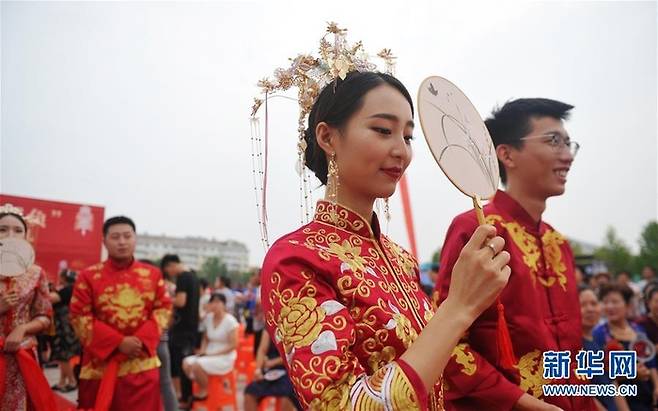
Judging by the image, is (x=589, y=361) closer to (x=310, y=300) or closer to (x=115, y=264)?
(x=310, y=300)

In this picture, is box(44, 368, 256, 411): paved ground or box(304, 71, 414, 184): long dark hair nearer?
box(304, 71, 414, 184): long dark hair

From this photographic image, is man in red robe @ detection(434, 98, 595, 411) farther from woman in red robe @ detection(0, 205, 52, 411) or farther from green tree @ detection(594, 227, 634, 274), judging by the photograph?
green tree @ detection(594, 227, 634, 274)

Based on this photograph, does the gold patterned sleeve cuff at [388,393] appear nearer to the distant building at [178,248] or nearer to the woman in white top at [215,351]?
the woman in white top at [215,351]

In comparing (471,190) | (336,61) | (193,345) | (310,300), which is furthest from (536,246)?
(193,345)

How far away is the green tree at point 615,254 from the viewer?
120ft

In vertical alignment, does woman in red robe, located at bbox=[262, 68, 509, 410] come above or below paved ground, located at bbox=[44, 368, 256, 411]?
above

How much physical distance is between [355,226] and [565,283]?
1294mm

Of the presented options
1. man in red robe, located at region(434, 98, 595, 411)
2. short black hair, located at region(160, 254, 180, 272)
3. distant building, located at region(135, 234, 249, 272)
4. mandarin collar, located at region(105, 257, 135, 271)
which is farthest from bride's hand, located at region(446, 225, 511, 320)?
distant building, located at region(135, 234, 249, 272)

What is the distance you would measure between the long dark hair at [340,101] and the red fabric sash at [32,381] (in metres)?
2.21

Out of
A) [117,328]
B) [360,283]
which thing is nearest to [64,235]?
[117,328]

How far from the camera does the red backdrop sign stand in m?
7.40

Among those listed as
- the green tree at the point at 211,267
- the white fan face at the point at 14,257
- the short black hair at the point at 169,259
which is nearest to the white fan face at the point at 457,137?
the white fan face at the point at 14,257

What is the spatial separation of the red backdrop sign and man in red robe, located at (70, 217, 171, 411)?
13.4ft

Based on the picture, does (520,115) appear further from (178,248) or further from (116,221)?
(178,248)
